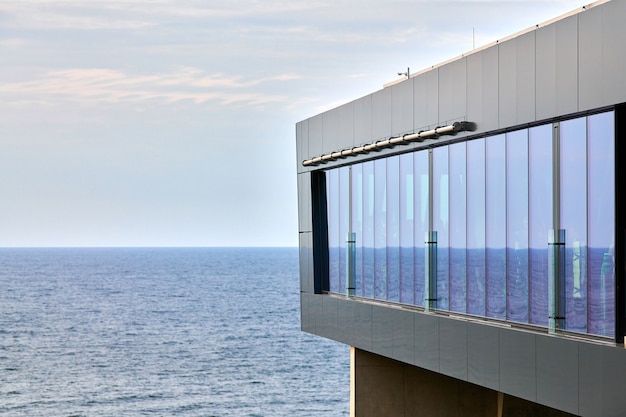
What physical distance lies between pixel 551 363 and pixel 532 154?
3259 mm

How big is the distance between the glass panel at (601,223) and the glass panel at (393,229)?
307 inches

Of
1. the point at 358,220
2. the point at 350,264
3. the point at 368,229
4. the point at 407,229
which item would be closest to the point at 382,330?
the point at 407,229

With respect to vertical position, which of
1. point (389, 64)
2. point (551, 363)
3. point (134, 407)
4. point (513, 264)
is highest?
point (389, 64)

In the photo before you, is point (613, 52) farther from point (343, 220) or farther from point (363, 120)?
point (343, 220)

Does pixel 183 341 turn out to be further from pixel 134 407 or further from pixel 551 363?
pixel 551 363

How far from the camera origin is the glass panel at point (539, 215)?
55.8ft

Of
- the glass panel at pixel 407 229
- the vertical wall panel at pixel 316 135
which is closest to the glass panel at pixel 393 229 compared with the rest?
the glass panel at pixel 407 229

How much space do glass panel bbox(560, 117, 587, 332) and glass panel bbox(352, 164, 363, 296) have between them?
9.49 m

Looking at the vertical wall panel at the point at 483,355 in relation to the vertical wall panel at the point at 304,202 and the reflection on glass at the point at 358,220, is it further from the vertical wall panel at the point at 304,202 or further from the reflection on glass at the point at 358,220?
the vertical wall panel at the point at 304,202

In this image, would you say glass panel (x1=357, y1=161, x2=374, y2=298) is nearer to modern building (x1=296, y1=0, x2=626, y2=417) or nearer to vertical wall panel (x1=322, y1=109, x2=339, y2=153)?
modern building (x1=296, y1=0, x2=626, y2=417)

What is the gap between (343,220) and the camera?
1061 inches

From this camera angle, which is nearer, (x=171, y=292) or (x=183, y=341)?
(x=183, y=341)

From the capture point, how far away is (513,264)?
60.1 ft

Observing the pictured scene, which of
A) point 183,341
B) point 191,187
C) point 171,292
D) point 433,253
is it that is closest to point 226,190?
point 191,187
